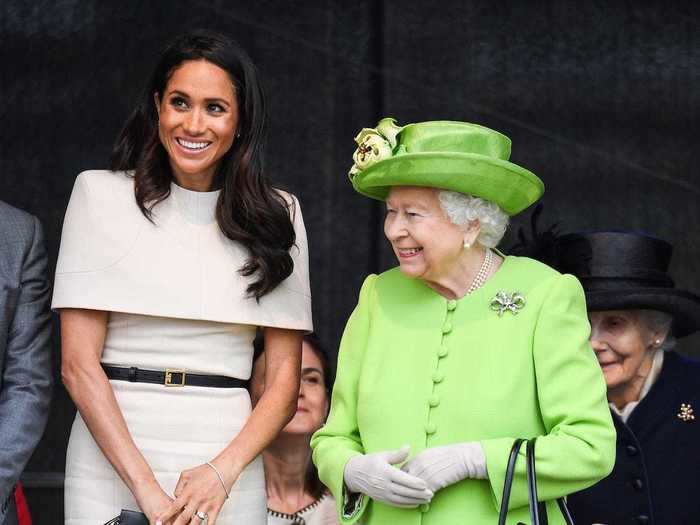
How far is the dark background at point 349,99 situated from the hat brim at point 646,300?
138cm

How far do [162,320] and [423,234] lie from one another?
72 centimetres

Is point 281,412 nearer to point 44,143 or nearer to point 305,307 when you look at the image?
point 305,307

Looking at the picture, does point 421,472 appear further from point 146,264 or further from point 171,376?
point 146,264

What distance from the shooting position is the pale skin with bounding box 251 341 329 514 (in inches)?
196

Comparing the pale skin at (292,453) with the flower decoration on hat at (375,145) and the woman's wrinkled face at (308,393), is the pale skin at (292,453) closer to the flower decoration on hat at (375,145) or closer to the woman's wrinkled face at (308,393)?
the woman's wrinkled face at (308,393)

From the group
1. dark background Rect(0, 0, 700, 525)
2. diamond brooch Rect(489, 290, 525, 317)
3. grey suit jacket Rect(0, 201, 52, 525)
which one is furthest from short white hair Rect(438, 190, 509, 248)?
dark background Rect(0, 0, 700, 525)

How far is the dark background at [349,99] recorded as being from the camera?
5781 millimetres

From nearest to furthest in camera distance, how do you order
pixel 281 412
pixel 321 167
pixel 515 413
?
pixel 515 413 → pixel 281 412 → pixel 321 167

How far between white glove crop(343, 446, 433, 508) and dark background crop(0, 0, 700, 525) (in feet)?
7.76

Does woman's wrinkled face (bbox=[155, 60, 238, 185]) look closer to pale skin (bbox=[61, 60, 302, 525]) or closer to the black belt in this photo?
pale skin (bbox=[61, 60, 302, 525])

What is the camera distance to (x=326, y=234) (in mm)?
5805

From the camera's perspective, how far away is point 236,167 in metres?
3.94

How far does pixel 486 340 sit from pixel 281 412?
0.63 m

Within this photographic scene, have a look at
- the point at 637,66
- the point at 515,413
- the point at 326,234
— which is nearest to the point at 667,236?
the point at 637,66
